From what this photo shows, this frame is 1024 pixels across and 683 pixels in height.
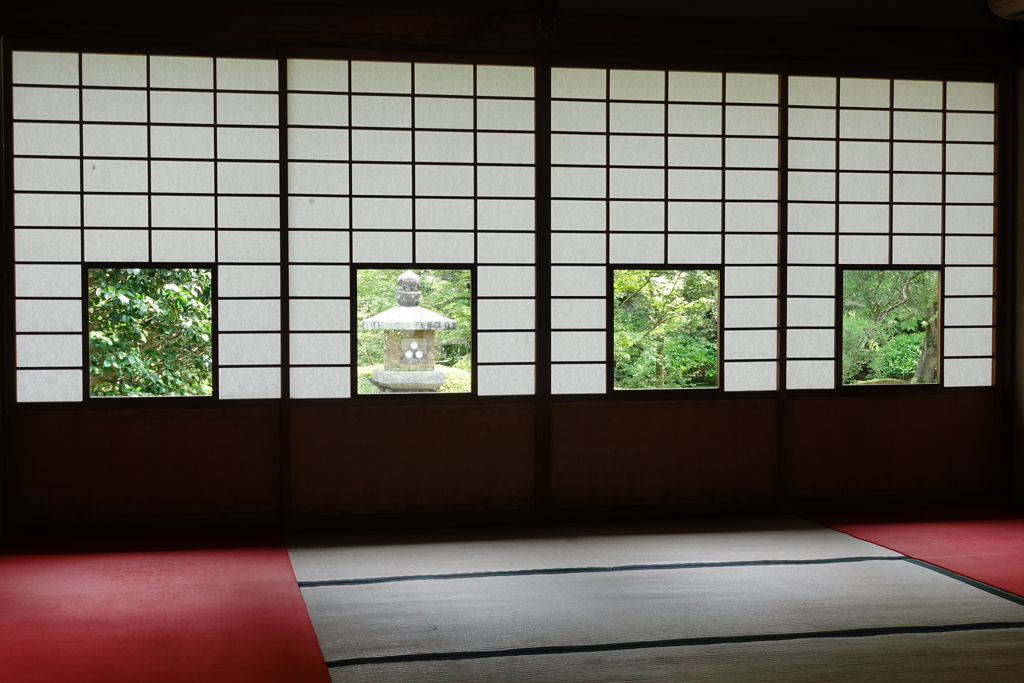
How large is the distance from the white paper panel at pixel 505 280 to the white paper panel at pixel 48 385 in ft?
7.60

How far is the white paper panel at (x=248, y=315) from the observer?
5457 millimetres

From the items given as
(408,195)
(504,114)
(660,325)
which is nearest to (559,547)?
(408,195)

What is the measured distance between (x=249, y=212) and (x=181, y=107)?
69 cm

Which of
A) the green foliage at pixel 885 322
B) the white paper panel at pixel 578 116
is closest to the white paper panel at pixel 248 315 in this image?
the white paper panel at pixel 578 116

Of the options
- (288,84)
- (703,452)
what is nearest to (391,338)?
(288,84)

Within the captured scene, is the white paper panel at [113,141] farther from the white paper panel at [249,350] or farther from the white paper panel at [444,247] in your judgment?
the white paper panel at [444,247]

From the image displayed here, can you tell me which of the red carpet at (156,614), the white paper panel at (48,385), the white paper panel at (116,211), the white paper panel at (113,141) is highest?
the white paper panel at (113,141)

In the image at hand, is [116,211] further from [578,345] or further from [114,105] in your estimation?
[578,345]

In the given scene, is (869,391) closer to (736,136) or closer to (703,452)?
(703,452)

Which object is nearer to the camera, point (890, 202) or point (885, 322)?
point (890, 202)

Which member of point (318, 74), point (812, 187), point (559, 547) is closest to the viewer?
point (559, 547)

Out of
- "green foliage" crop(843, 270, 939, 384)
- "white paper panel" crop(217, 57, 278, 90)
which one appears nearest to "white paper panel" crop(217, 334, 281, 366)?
"white paper panel" crop(217, 57, 278, 90)

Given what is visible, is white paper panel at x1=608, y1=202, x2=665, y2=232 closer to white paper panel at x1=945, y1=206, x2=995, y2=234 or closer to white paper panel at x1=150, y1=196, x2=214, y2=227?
white paper panel at x1=945, y1=206, x2=995, y2=234

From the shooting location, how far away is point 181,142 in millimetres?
5410
